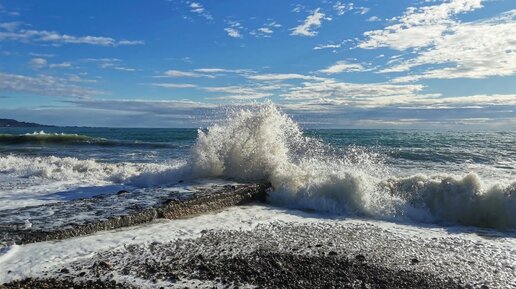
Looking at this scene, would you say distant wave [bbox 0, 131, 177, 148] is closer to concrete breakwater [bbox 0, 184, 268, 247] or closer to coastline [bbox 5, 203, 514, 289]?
concrete breakwater [bbox 0, 184, 268, 247]

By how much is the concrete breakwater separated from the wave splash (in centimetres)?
126

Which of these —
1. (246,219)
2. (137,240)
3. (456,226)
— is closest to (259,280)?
(137,240)

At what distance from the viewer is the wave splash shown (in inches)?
335

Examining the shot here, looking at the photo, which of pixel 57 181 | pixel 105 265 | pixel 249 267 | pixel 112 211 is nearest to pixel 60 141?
pixel 57 181

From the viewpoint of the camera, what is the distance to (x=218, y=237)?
6270 mm

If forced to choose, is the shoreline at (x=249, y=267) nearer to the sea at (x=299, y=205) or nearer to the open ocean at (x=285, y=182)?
the sea at (x=299, y=205)

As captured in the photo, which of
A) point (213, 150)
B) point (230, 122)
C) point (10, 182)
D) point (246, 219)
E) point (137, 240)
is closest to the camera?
point (137, 240)

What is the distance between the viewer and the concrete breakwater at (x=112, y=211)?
19.9 feet

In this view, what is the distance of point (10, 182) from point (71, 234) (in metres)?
6.33

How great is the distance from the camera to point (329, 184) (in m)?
9.46

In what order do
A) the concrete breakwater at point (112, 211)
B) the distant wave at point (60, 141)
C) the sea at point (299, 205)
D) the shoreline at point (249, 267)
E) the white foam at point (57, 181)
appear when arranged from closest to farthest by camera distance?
the shoreline at point (249, 267) < the sea at point (299, 205) < the concrete breakwater at point (112, 211) < the white foam at point (57, 181) < the distant wave at point (60, 141)

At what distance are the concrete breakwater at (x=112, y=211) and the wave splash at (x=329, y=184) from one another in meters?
1.26

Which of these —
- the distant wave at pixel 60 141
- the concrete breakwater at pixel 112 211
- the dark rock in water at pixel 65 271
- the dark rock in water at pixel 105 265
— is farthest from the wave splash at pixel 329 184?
the distant wave at pixel 60 141

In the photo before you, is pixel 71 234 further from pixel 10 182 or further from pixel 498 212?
pixel 498 212
